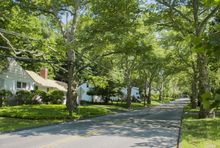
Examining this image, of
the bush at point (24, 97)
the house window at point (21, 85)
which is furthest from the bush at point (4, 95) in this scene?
the house window at point (21, 85)

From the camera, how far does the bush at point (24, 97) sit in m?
23.2

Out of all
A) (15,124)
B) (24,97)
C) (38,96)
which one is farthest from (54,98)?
(15,124)

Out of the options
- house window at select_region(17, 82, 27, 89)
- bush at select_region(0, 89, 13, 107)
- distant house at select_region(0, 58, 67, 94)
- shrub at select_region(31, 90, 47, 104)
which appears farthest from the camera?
shrub at select_region(31, 90, 47, 104)

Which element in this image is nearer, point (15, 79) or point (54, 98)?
point (15, 79)

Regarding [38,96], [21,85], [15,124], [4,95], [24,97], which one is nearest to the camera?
[15,124]

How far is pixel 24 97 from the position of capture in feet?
78.2

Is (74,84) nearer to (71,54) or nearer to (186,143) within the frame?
(71,54)

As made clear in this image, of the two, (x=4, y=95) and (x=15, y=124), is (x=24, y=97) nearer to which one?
(x=4, y=95)

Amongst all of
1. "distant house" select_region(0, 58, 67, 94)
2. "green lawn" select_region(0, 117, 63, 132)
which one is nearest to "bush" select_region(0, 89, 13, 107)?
"distant house" select_region(0, 58, 67, 94)

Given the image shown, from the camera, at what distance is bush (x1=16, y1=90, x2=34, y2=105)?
23.2m

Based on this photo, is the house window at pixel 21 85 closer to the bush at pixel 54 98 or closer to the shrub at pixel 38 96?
the shrub at pixel 38 96

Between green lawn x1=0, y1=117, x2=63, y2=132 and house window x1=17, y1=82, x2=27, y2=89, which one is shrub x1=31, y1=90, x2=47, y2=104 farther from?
green lawn x1=0, y1=117, x2=63, y2=132

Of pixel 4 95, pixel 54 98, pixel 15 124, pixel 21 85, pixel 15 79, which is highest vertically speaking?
pixel 15 79

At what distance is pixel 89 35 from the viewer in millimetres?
13586
